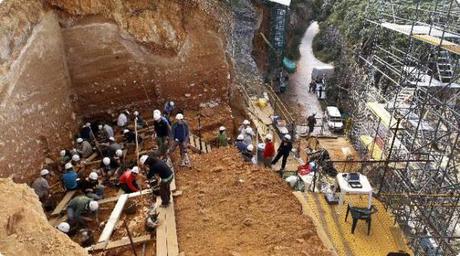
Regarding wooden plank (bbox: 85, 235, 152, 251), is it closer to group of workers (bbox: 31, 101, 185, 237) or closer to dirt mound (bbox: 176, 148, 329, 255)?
dirt mound (bbox: 176, 148, 329, 255)

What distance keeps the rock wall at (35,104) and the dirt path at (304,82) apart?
53.8 ft

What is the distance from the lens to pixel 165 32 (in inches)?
580

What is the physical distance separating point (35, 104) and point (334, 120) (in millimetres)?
15487

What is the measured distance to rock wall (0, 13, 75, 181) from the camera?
10930 millimetres

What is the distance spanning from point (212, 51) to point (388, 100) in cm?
773

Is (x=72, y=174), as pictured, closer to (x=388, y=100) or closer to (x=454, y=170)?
(x=454, y=170)

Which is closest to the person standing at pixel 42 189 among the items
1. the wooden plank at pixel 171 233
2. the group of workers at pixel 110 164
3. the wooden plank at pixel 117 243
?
the group of workers at pixel 110 164

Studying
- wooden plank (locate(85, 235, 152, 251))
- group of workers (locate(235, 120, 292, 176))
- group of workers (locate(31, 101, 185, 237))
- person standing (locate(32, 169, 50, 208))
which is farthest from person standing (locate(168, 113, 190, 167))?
person standing (locate(32, 169, 50, 208))

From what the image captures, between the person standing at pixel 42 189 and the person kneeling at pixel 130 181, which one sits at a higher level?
the person kneeling at pixel 130 181

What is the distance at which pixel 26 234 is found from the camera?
5996 mm

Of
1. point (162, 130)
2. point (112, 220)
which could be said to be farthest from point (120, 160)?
point (112, 220)

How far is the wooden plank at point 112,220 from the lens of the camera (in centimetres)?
825

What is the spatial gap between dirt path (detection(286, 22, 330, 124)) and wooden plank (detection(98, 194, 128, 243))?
18.9 m

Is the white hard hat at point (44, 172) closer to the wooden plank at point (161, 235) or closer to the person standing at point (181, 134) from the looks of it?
the person standing at point (181, 134)
